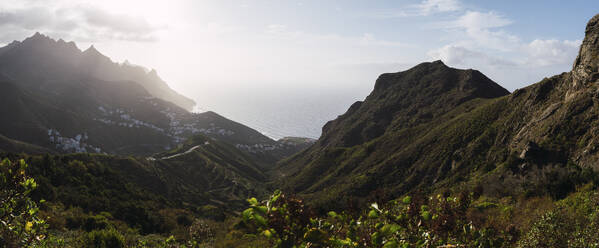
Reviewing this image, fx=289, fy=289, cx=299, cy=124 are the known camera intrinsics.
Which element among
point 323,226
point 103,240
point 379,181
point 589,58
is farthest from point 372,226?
point 379,181

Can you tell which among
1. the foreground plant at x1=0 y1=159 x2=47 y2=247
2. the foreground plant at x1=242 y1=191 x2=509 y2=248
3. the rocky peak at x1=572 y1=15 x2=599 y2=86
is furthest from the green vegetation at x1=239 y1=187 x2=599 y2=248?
the rocky peak at x1=572 y1=15 x2=599 y2=86

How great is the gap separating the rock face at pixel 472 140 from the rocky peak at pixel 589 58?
178 mm

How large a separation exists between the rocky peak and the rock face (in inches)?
7.0

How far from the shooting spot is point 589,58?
4681cm

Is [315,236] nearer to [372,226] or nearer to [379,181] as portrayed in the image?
[372,226]

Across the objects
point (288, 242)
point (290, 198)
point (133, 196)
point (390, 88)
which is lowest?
point (133, 196)

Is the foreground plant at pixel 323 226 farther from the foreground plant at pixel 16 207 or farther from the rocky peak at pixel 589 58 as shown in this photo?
the rocky peak at pixel 589 58

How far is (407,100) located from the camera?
143125mm

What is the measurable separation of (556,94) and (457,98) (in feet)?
220

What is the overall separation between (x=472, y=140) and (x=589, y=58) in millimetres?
24431

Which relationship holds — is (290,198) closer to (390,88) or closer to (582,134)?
(582,134)

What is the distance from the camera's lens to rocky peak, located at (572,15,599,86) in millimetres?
43469

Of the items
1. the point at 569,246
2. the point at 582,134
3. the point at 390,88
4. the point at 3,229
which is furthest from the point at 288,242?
the point at 390,88

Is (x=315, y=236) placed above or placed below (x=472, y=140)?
above
